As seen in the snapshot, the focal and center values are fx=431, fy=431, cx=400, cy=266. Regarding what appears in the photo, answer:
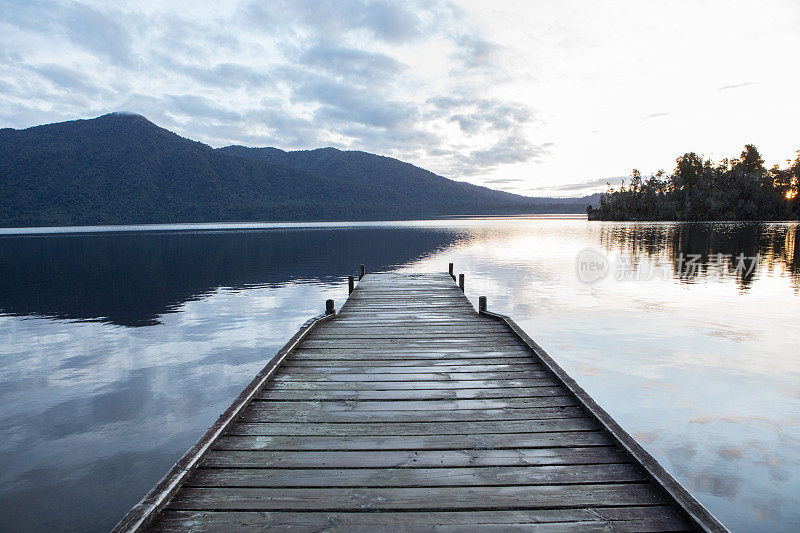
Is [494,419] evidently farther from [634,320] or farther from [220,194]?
[220,194]

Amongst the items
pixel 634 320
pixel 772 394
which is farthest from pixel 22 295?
pixel 772 394

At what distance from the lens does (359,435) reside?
4.64 meters

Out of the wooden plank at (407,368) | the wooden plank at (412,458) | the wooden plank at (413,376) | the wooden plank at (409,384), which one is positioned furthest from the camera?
the wooden plank at (407,368)

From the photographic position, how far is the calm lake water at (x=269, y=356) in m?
5.89

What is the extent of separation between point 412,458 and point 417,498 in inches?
23.3

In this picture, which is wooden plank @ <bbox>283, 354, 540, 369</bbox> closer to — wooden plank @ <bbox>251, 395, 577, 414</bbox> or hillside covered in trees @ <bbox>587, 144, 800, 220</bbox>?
wooden plank @ <bbox>251, 395, 577, 414</bbox>

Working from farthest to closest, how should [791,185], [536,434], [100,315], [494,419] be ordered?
[791,185]
[100,315]
[494,419]
[536,434]

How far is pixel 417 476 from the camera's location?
389 cm

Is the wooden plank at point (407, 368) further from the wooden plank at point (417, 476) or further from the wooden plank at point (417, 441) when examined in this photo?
the wooden plank at point (417, 476)

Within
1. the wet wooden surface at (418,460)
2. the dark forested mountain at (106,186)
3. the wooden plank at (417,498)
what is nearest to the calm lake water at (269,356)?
the wet wooden surface at (418,460)

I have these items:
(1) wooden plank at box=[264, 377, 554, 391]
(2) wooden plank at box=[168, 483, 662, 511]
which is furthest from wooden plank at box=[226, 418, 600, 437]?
(1) wooden plank at box=[264, 377, 554, 391]

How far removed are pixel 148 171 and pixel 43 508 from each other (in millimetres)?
209990

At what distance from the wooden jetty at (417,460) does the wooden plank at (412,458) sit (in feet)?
0.05

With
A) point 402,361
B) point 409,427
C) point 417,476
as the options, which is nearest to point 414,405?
point 409,427
